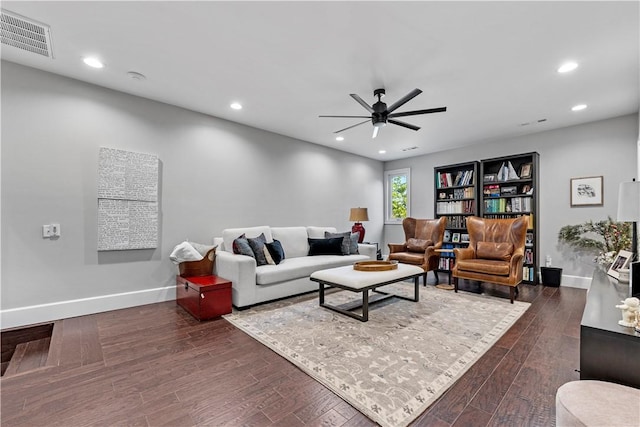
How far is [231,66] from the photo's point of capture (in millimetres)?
2891

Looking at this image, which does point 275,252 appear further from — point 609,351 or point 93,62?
point 609,351

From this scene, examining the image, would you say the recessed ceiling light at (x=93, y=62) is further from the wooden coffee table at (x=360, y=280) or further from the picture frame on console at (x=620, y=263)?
the picture frame on console at (x=620, y=263)

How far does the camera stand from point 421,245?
4859mm

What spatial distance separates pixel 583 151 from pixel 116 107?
686cm

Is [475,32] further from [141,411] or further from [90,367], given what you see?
[90,367]

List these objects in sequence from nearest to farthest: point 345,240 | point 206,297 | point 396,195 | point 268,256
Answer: point 206,297
point 268,256
point 345,240
point 396,195

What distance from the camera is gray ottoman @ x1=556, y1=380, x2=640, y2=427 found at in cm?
103

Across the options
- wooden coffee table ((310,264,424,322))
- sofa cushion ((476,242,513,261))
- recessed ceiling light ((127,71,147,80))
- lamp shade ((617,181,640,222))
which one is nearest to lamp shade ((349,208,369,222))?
sofa cushion ((476,242,513,261))

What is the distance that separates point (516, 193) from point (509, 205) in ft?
0.79

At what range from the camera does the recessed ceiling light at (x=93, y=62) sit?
2.77m

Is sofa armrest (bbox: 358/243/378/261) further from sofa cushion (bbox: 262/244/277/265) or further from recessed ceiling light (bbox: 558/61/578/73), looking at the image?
recessed ceiling light (bbox: 558/61/578/73)

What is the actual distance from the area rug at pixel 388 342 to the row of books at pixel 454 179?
253 centimetres

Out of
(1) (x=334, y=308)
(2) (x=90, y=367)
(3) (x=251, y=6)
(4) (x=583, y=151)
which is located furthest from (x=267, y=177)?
(4) (x=583, y=151)

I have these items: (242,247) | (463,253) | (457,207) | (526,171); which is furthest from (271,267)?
(526,171)
